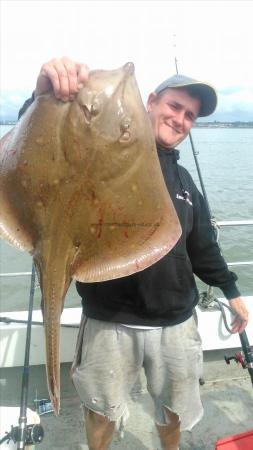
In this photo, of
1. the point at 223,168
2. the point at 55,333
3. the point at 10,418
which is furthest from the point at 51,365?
the point at 223,168

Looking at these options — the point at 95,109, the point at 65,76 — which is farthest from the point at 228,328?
the point at 65,76

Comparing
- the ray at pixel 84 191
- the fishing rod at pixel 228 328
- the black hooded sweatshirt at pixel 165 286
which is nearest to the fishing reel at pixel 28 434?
the black hooded sweatshirt at pixel 165 286

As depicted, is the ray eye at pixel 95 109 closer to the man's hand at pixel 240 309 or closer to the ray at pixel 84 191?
the ray at pixel 84 191

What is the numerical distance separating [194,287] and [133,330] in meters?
0.45

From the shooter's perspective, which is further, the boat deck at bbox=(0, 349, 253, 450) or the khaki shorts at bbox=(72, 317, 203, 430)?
the boat deck at bbox=(0, 349, 253, 450)

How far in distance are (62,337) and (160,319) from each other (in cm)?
144

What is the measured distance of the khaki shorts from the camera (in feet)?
7.04

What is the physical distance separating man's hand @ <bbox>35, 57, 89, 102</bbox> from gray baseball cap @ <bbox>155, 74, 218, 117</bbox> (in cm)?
74

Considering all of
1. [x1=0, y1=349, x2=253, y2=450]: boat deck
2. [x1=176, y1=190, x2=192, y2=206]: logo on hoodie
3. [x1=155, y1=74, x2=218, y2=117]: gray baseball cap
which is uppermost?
[x1=155, y1=74, x2=218, y2=117]: gray baseball cap

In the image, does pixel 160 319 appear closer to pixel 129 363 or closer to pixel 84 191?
pixel 129 363

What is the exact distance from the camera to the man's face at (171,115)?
81.3 inches

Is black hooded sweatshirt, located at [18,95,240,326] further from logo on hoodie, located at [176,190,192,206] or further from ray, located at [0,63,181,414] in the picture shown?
ray, located at [0,63,181,414]

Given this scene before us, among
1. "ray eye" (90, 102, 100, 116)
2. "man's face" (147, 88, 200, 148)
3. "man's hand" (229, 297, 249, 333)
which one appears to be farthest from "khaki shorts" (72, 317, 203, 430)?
"ray eye" (90, 102, 100, 116)

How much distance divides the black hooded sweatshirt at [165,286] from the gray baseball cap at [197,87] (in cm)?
31
